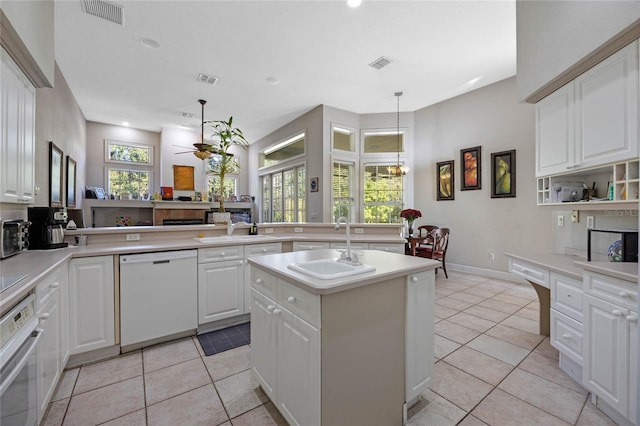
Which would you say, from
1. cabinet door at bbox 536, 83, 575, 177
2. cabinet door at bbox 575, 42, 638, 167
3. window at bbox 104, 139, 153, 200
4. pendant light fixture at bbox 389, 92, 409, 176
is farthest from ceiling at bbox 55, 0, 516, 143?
window at bbox 104, 139, 153, 200

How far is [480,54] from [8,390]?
207 inches

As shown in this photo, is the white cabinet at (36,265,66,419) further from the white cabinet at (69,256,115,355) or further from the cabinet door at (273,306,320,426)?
the cabinet door at (273,306,320,426)

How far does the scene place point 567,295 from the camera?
190cm

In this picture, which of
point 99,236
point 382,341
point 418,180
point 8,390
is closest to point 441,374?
point 382,341

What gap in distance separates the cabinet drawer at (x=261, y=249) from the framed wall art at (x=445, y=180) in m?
3.79

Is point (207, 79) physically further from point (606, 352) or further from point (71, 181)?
point (606, 352)

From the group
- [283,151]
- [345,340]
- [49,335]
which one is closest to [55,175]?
[49,335]

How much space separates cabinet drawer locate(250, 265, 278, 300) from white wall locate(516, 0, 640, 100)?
262 centimetres

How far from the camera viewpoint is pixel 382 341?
1424 millimetres

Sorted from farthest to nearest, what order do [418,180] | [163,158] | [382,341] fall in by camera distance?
[163,158] < [418,180] < [382,341]

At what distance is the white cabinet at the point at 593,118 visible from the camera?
69.3 inches

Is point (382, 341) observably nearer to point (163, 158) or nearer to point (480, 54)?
point (480, 54)

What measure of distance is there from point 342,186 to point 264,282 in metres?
4.42

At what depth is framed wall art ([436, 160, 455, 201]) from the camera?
206 inches
